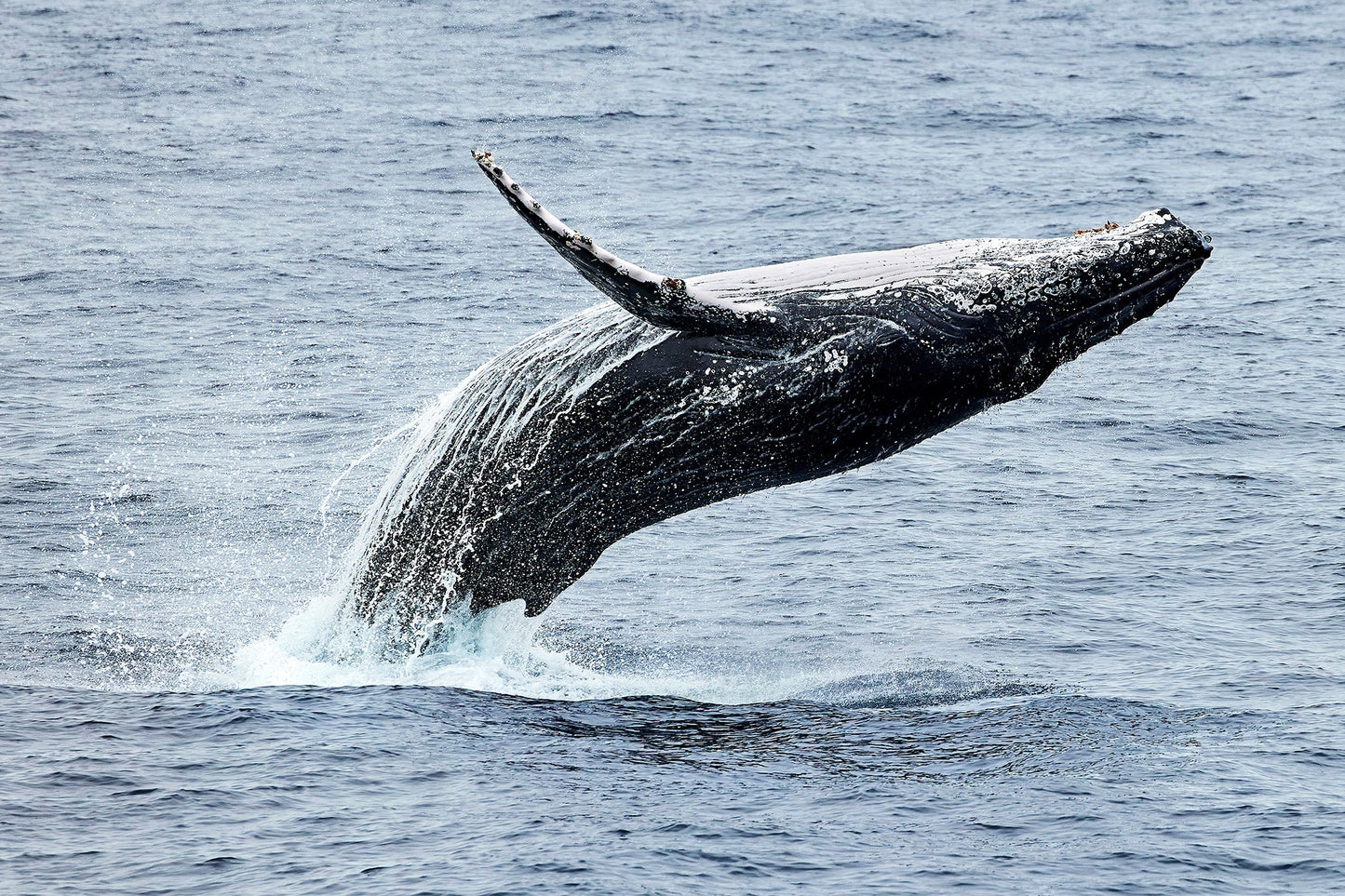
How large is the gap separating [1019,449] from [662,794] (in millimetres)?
11281

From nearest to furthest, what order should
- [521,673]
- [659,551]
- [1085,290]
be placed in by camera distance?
[1085,290] < [521,673] < [659,551]

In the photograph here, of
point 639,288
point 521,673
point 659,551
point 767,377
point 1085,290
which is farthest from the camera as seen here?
point 659,551

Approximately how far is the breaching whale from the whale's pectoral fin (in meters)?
0.04

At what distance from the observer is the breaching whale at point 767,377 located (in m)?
13.5

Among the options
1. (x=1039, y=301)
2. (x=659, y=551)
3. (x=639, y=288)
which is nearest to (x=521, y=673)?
(x=639, y=288)

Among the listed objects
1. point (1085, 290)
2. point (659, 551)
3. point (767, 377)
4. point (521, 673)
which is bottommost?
point (521, 673)

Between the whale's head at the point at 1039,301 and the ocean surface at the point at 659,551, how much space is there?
9.85ft

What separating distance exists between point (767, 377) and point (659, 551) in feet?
19.7

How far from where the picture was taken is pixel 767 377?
44.3ft

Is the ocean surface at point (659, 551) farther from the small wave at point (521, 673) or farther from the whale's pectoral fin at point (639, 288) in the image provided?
the whale's pectoral fin at point (639, 288)

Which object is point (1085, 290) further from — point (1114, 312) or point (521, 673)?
point (521, 673)

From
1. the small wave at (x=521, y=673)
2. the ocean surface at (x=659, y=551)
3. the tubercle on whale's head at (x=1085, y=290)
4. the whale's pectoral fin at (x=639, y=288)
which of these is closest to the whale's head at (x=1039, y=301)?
the tubercle on whale's head at (x=1085, y=290)

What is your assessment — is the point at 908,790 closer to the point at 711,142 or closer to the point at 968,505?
the point at 968,505

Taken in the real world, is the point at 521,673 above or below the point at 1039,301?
below
